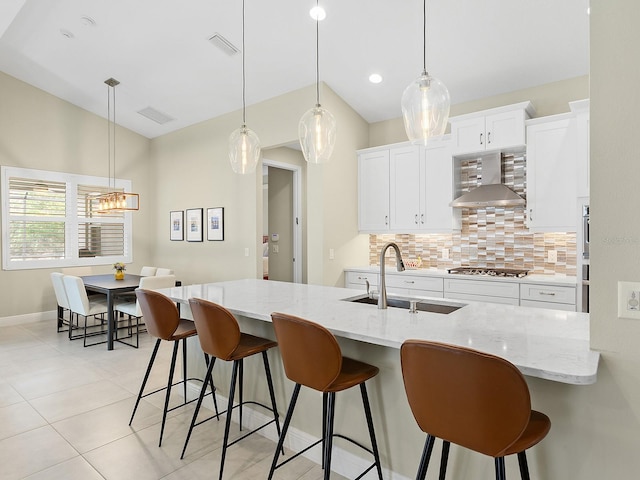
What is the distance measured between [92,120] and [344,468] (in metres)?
6.61

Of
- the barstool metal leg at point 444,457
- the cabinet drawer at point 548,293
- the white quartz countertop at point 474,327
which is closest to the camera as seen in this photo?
the white quartz countertop at point 474,327

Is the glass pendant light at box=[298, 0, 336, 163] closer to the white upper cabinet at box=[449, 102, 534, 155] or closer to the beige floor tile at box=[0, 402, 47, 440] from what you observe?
the white upper cabinet at box=[449, 102, 534, 155]

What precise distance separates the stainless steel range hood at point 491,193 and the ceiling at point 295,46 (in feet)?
2.67

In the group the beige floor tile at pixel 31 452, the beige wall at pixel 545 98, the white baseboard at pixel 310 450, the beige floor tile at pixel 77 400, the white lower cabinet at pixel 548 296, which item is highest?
the beige wall at pixel 545 98

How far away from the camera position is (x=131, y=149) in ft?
23.0

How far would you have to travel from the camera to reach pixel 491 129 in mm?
4141

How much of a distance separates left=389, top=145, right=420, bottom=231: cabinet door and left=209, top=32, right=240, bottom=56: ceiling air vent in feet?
7.07

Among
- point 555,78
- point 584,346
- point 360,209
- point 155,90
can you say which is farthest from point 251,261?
point 584,346

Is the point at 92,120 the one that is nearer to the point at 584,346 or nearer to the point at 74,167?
the point at 74,167

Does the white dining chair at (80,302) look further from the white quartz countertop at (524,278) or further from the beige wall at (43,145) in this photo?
the white quartz countertop at (524,278)

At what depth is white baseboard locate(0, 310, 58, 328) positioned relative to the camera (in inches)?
221

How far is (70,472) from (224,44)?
3897 mm

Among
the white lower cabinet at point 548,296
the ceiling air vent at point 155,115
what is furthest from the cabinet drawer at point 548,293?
the ceiling air vent at point 155,115

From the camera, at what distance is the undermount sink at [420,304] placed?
93.6 inches
